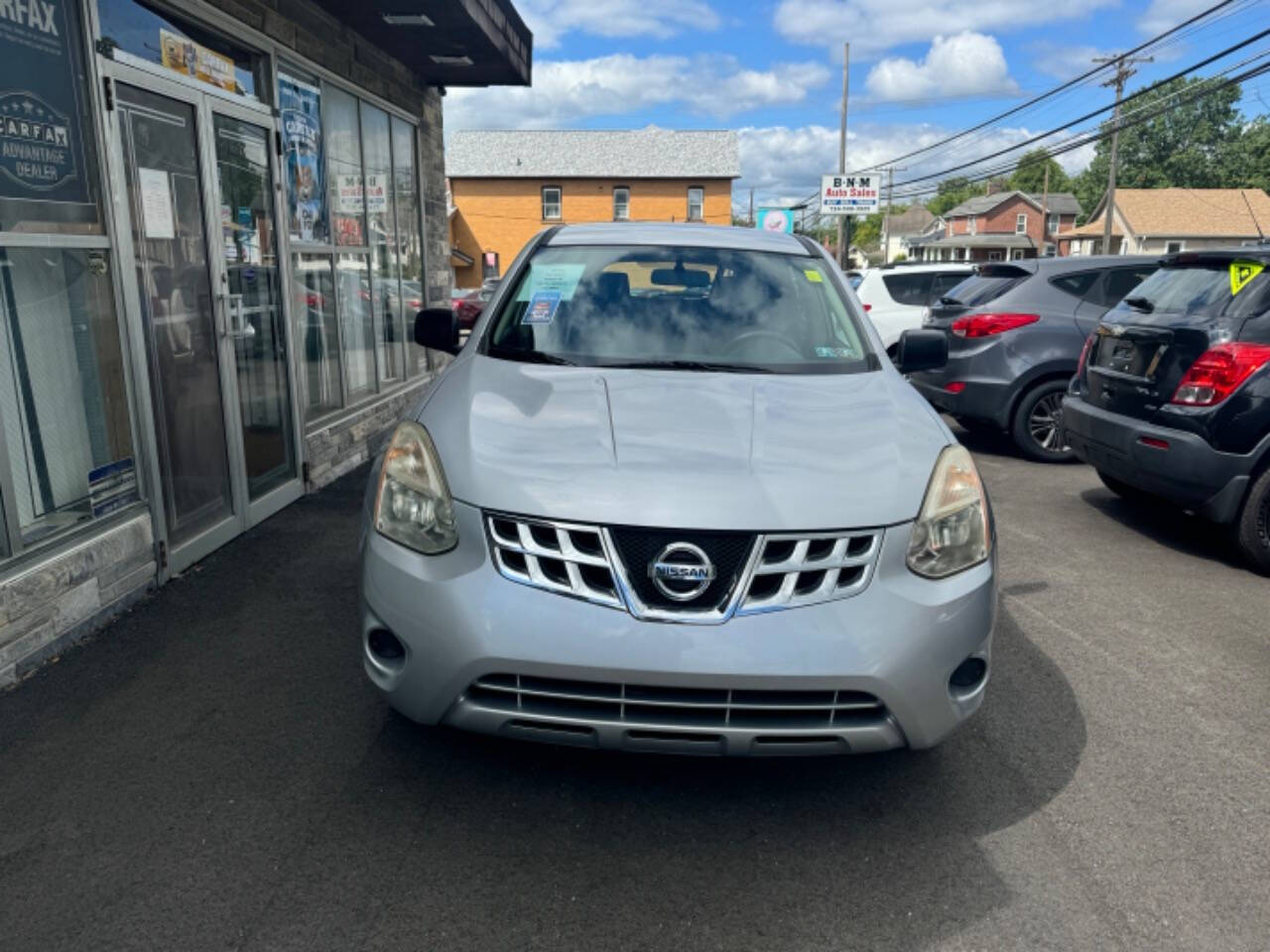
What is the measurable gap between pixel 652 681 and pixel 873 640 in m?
0.58

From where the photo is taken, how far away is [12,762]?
10.0 ft

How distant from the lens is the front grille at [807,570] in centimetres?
251

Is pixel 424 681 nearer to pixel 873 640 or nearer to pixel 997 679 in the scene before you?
pixel 873 640

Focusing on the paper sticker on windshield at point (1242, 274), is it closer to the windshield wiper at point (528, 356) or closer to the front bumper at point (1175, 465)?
the front bumper at point (1175, 465)

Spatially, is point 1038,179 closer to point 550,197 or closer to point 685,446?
point 550,197

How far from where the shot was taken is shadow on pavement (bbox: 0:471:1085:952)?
2.36m

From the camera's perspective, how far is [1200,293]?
5.39 metres

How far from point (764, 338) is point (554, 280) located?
927 millimetres

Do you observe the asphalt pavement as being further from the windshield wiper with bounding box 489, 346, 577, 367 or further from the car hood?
the windshield wiper with bounding box 489, 346, 577, 367

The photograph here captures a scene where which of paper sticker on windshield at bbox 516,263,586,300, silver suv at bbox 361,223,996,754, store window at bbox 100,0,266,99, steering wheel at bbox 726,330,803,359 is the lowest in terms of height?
silver suv at bbox 361,223,996,754

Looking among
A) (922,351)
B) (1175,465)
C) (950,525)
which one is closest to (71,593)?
(950,525)

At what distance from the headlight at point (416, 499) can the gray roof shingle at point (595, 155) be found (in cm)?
4471

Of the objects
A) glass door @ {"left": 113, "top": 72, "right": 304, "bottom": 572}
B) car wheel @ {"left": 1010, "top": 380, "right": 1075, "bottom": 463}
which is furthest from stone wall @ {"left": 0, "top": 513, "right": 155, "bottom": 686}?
car wheel @ {"left": 1010, "top": 380, "right": 1075, "bottom": 463}

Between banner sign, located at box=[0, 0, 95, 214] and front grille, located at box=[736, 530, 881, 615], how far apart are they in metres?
3.29
